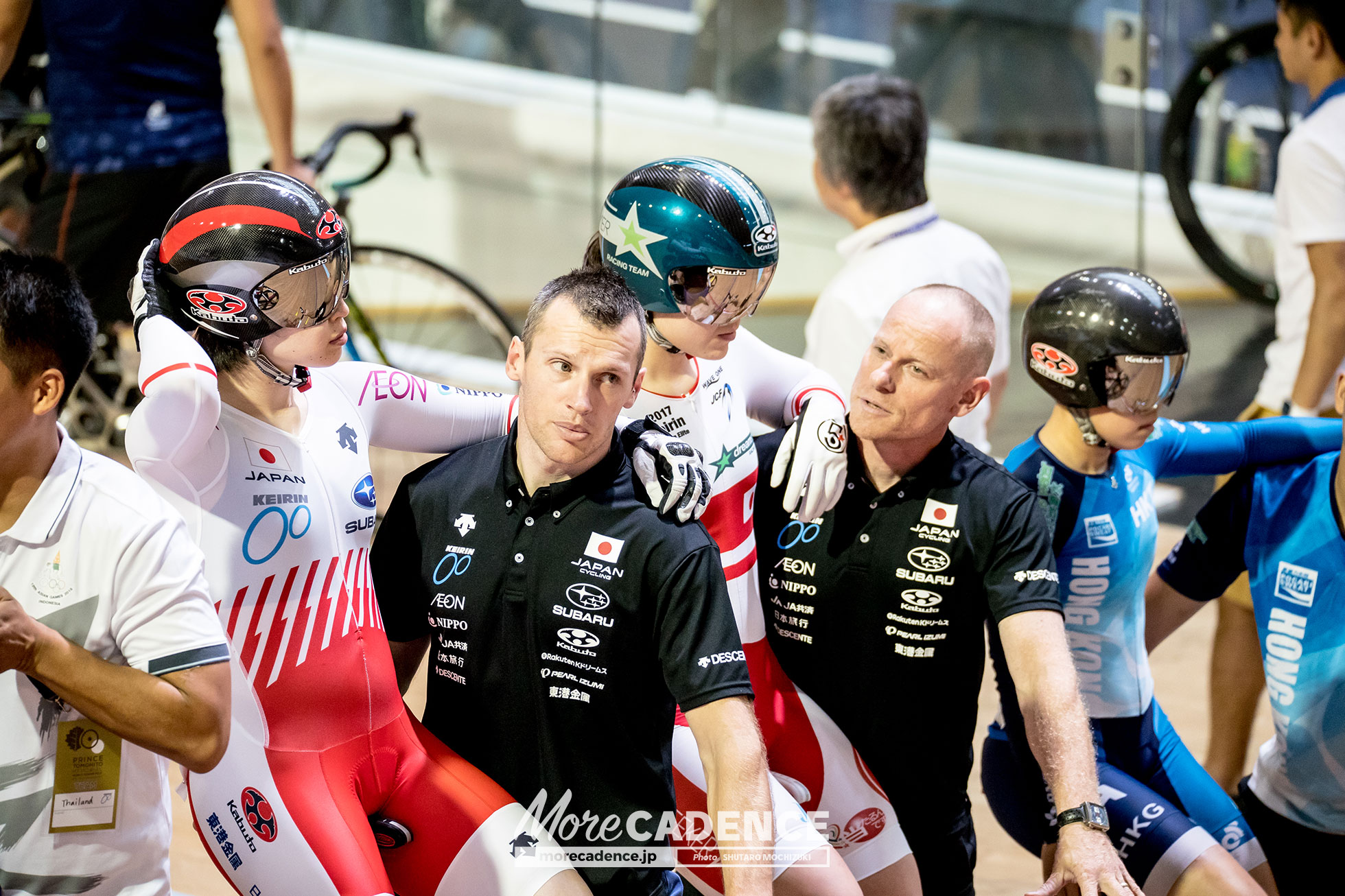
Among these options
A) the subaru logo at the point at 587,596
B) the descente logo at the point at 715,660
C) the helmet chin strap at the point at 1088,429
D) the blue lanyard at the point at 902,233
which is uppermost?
the blue lanyard at the point at 902,233

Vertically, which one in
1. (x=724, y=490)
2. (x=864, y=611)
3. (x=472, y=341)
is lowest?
(x=472, y=341)

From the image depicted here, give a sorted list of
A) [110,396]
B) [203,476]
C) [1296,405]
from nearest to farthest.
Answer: [203,476] < [1296,405] < [110,396]

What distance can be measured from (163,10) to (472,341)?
13.2 ft

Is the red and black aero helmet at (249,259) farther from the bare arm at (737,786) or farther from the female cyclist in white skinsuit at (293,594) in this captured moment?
the bare arm at (737,786)

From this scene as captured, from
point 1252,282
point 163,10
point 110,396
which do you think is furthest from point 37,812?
point 1252,282

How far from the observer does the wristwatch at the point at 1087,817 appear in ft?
8.64

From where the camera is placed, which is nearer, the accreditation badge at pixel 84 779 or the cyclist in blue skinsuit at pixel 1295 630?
the accreditation badge at pixel 84 779

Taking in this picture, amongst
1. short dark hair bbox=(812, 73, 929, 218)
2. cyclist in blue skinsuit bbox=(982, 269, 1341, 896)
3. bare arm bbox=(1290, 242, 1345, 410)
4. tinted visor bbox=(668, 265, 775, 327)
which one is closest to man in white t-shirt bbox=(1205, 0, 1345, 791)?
bare arm bbox=(1290, 242, 1345, 410)

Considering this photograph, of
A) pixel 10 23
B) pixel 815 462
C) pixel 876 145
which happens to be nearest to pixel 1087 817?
pixel 815 462

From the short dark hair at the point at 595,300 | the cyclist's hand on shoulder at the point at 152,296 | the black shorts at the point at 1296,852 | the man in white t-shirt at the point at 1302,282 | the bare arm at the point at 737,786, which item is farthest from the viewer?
the man in white t-shirt at the point at 1302,282

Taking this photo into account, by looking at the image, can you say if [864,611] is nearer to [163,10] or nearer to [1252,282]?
[163,10]

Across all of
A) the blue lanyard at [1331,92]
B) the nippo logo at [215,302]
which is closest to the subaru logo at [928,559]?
the nippo logo at [215,302]

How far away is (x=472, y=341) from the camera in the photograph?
28.3ft

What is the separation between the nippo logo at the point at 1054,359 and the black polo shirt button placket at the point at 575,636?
932mm
